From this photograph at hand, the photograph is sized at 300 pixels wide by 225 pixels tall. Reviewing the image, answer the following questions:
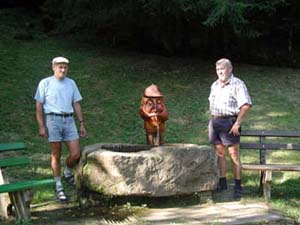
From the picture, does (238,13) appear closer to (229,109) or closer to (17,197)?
(229,109)

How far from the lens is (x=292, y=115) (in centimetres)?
1093

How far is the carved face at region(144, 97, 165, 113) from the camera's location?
709 centimetres

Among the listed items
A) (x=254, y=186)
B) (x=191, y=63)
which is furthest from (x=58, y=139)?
(x=191, y=63)

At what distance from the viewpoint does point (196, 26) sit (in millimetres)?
13203

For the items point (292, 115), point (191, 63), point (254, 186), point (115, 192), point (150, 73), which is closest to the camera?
point (115, 192)

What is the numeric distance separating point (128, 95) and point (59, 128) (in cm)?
564

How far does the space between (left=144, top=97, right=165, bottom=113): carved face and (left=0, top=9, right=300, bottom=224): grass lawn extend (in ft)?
5.34

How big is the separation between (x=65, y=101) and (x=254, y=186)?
9.89ft

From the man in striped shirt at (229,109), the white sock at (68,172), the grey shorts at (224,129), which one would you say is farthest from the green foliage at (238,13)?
the white sock at (68,172)

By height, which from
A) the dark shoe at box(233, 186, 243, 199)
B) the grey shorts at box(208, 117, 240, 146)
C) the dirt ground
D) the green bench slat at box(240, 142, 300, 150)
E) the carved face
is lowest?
the dirt ground

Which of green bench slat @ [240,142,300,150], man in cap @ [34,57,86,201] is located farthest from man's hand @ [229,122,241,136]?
man in cap @ [34,57,86,201]

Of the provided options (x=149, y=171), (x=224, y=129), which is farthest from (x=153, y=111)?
(x=149, y=171)

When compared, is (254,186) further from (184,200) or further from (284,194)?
(184,200)

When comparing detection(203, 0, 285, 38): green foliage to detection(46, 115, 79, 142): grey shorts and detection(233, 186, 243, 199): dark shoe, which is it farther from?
detection(46, 115, 79, 142): grey shorts
